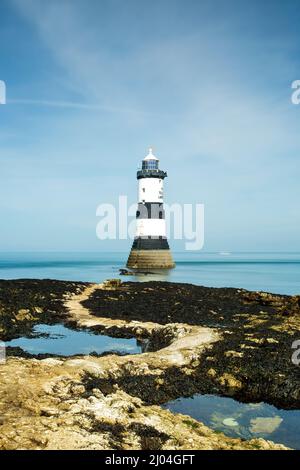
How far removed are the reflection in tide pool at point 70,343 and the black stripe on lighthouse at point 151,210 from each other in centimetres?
4659

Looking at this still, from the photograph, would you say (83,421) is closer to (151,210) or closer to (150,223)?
(151,210)

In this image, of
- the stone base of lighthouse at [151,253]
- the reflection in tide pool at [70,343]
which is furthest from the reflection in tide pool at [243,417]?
the stone base of lighthouse at [151,253]

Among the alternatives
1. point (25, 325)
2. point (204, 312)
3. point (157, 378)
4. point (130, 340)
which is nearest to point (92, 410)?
point (157, 378)

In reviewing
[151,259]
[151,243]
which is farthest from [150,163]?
[151,259]

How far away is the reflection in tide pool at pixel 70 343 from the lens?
18.7m

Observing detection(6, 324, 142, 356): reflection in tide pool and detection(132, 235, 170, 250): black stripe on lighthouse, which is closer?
detection(6, 324, 142, 356): reflection in tide pool

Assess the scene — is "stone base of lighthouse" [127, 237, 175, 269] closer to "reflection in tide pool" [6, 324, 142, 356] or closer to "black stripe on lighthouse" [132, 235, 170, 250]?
"black stripe on lighthouse" [132, 235, 170, 250]

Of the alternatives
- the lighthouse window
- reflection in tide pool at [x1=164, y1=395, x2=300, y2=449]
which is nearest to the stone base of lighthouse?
the lighthouse window

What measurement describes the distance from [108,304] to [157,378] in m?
16.9

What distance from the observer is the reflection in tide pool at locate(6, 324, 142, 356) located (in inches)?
736

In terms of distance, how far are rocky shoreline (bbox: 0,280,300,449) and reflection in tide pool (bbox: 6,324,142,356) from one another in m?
0.80

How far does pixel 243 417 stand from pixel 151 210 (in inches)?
2299
